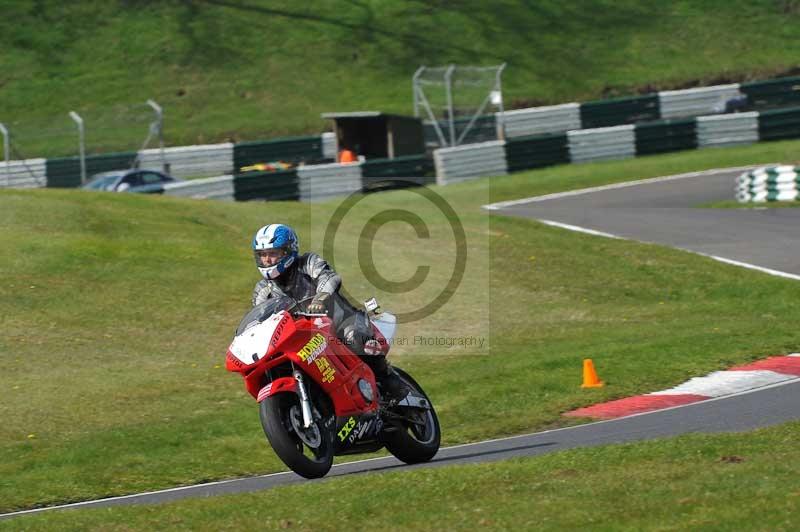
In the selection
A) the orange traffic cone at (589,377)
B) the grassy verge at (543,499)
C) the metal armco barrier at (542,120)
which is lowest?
the orange traffic cone at (589,377)

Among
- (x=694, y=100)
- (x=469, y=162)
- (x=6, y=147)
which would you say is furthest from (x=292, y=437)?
(x=694, y=100)

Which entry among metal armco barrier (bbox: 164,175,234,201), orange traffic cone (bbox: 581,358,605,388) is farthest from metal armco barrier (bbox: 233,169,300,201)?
orange traffic cone (bbox: 581,358,605,388)

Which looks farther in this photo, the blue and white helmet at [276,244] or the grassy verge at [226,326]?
the grassy verge at [226,326]

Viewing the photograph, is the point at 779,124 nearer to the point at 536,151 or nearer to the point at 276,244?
the point at 536,151

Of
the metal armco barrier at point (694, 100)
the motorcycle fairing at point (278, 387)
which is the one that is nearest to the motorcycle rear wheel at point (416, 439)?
the motorcycle fairing at point (278, 387)

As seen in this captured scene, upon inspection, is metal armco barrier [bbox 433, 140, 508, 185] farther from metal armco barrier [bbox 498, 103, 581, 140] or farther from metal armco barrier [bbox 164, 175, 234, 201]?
metal armco barrier [bbox 164, 175, 234, 201]

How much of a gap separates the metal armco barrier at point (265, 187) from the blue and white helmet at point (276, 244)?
2219 centimetres

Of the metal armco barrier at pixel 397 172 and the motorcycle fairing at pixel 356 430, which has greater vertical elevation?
the metal armco barrier at pixel 397 172

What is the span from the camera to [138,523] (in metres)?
7.40

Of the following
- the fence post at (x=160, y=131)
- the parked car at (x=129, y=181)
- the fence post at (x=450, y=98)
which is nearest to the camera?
the parked car at (x=129, y=181)

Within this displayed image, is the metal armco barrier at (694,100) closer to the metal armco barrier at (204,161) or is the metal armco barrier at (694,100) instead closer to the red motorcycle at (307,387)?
the metal armco barrier at (204,161)

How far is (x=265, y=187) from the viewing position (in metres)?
31.0

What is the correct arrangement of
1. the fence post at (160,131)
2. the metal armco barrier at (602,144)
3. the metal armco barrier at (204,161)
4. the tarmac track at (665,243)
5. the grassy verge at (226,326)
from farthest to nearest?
the metal armco barrier at (204,161) → the metal armco barrier at (602,144) → the fence post at (160,131) → the grassy verge at (226,326) → the tarmac track at (665,243)

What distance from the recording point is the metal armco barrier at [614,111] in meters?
38.0
